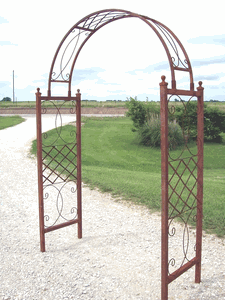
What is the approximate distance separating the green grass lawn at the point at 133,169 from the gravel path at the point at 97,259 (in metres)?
0.53

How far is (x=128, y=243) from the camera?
4.37 meters

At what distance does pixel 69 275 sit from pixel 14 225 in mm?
1932

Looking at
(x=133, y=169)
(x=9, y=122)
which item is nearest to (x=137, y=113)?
(x=133, y=169)

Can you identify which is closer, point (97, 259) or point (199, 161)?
point (199, 161)

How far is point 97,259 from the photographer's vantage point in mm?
3928

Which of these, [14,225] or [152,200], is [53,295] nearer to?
[14,225]

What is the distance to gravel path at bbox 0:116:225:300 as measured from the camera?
332 cm

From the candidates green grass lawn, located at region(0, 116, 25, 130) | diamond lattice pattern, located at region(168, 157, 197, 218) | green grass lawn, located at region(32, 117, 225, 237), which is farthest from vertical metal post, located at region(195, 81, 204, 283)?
green grass lawn, located at region(0, 116, 25, 130)

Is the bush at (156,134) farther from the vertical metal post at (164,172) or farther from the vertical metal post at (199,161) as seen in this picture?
the vertical metal post at (164,172)

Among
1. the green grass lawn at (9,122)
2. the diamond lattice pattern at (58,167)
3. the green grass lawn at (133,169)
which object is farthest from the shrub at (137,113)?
the green grass lawn at (9,122)

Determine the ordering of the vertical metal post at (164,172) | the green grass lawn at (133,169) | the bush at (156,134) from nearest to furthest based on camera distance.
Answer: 1. the vertical metal post at (164,172)
2. the green grass lawn at (133,169)
3. the bush at (156,134)

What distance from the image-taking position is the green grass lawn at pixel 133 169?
231 inches

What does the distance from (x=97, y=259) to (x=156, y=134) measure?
948cm

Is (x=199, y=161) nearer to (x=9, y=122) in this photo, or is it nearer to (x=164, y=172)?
(x=164, y=172)
